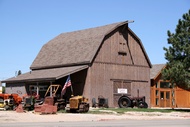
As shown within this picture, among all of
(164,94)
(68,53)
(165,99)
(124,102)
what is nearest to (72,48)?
(68,53)

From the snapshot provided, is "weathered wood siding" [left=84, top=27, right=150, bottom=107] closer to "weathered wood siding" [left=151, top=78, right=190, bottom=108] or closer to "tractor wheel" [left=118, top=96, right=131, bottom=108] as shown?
"tractor wheel" [left=118, top=96, right=131, bottom=108]

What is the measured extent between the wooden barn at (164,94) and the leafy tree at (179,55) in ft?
36.8

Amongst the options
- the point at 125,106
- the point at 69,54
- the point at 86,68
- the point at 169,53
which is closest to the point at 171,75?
the point at 169,53

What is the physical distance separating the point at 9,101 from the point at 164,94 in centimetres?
2437

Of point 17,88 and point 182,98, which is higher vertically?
point 17,88

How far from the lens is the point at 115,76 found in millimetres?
44281

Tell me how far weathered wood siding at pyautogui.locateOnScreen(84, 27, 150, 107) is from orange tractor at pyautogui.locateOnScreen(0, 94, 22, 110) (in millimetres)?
8357

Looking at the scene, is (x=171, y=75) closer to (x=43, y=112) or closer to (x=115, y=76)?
(x=115, y=76)

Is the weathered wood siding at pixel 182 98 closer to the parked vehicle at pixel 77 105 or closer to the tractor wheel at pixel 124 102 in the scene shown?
the tractor wheel at pixel 124 102

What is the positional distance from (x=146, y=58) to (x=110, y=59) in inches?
226

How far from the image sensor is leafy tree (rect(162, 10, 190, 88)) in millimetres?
38938

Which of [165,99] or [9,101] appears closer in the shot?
[9,101]

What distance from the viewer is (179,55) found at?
134 feet

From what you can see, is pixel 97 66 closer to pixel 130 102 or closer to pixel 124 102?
pixel 124 102
